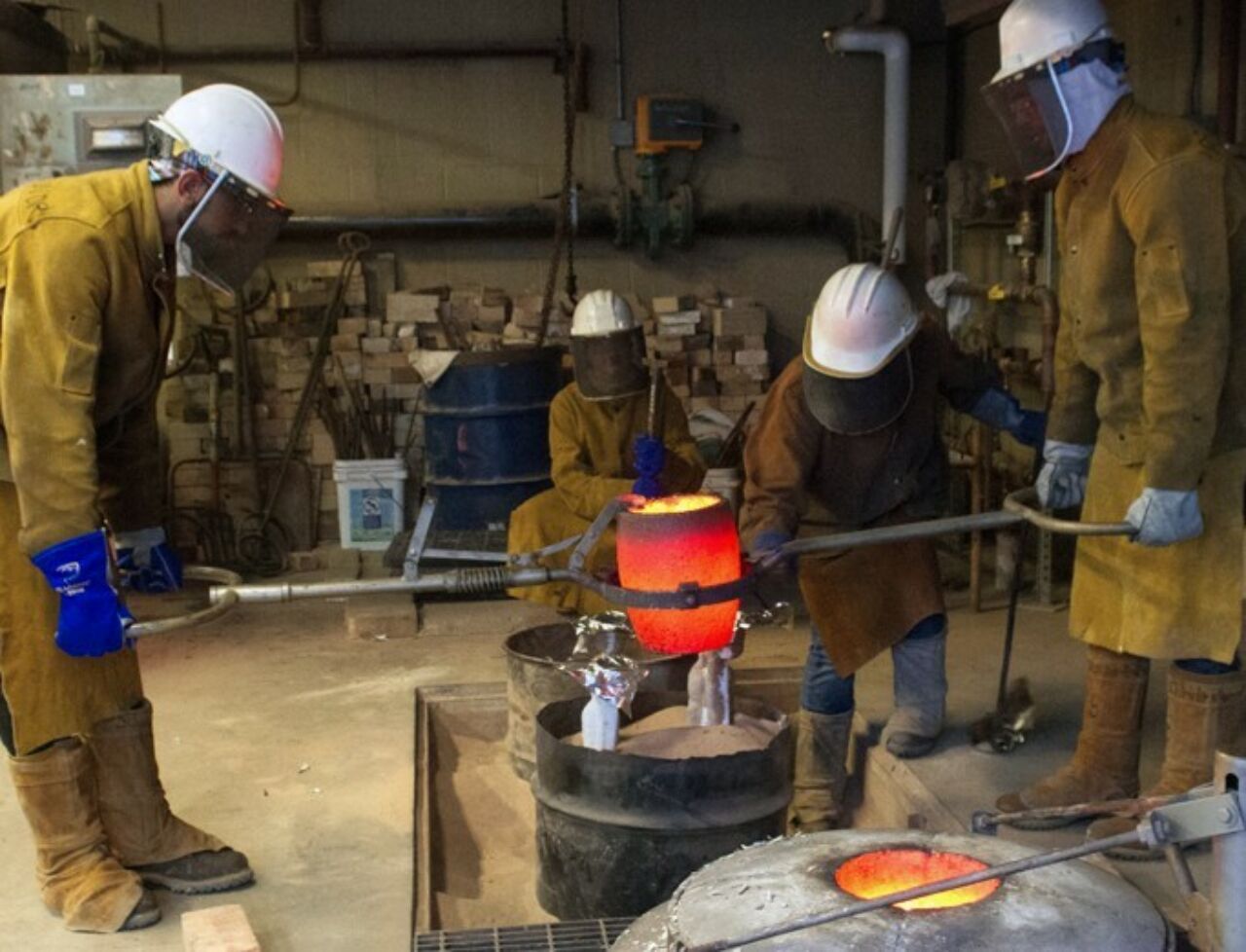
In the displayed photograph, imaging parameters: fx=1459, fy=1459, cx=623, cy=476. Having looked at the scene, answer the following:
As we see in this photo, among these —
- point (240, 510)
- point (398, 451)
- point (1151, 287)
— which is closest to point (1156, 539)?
point (1151, 287)

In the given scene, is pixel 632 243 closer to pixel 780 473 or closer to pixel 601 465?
pixel 601 465

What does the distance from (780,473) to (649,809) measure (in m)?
0.90

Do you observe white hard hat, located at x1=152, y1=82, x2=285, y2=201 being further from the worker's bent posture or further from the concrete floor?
the concrete floor

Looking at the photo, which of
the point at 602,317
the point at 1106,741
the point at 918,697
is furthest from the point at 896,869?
the point at 602,317

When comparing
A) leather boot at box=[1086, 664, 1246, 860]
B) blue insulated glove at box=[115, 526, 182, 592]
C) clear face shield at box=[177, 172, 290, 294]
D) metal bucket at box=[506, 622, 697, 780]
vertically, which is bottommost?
metal bucket at box=[506, 622, 697, 780]

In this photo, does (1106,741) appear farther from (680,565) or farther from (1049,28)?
(1049,28)

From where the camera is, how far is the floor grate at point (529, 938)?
3170 mm

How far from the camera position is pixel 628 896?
3.59m

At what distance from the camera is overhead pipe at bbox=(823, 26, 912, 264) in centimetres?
727

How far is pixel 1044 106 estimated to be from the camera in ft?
10.0

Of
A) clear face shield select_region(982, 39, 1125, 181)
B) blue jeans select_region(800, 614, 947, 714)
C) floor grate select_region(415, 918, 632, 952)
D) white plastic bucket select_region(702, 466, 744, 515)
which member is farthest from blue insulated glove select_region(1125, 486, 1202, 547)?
white plastic bucket select_region(702, 466, 744, 515)

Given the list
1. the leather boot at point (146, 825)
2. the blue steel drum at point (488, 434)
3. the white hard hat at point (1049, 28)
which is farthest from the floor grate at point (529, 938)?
the blue steel drum at point (488, 434)

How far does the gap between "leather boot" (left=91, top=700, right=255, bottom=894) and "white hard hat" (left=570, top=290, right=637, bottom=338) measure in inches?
83.8

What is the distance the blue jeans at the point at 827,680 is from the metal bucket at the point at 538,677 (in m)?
0.43
